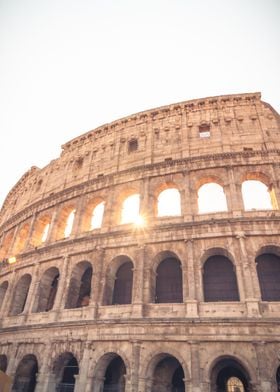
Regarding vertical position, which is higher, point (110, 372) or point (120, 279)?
point (120, 279)

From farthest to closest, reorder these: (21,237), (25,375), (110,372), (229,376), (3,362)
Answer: (21,237) < (3,362) < (25,375) < (110,372) < (229,376)

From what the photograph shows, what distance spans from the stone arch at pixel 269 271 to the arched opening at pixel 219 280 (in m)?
1.14

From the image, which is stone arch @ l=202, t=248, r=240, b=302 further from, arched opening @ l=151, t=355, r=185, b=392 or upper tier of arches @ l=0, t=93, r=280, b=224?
upper tier of arches @ l=0, t=93, r=280, b=224

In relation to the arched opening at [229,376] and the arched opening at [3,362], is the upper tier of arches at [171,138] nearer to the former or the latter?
the arched opening at [229,376]

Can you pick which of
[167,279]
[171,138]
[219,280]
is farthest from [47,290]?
[171,138]

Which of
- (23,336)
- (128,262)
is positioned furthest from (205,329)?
(23,336)

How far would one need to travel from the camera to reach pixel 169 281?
44.9 ft

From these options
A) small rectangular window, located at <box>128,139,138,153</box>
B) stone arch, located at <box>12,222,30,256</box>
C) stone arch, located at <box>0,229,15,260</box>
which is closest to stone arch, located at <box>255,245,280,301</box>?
small rectangular window, located at <box>128,139,138,153</box>

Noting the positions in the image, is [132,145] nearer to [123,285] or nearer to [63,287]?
[123,285]

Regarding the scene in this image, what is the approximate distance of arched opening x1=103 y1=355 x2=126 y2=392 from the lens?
12.5m

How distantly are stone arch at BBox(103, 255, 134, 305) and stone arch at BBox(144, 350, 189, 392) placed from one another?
314cm

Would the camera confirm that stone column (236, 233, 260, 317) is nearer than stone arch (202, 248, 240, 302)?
Yes

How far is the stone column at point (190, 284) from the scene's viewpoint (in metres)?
11.5

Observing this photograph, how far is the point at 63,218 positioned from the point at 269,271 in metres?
12.8
